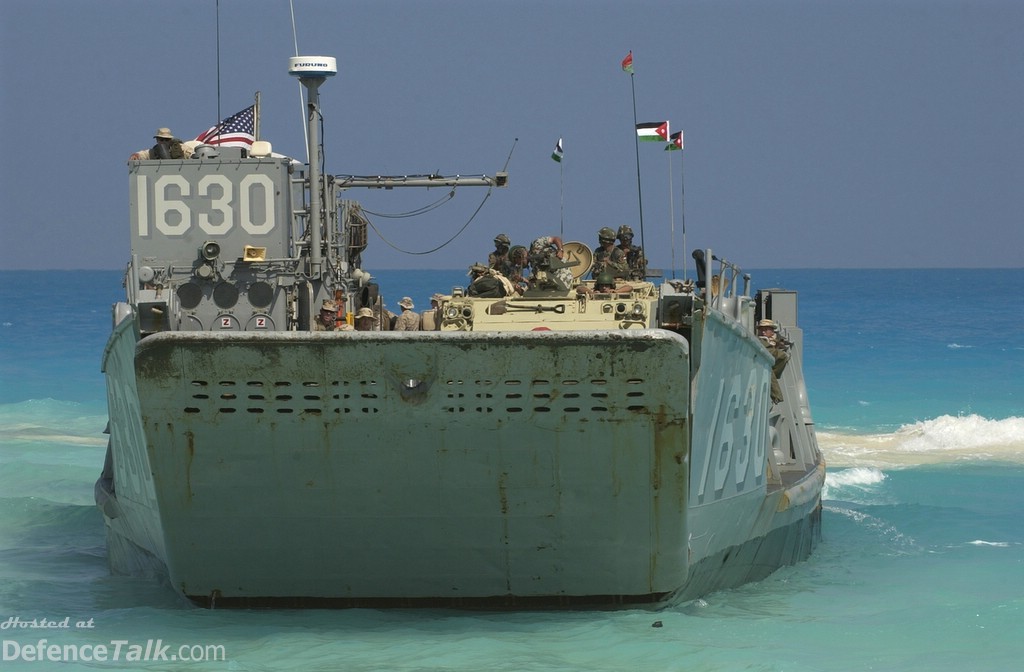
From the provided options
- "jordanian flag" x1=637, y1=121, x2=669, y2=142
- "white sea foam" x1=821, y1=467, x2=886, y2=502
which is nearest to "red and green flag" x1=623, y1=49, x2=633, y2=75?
"jordanian flag" x1=637, y1=121, x2=669, y2=142

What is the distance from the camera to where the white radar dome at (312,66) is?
42.4 ft

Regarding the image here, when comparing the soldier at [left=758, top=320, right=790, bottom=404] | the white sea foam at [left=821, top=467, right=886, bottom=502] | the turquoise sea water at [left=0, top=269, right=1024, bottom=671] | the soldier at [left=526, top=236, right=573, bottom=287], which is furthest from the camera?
the white sea foam at [left=821, top=467, right=886, bottom=502]

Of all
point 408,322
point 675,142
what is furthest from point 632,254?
point 408,322

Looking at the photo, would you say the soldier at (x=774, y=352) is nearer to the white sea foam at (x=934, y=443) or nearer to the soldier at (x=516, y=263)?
the soldier at (x=516, y=263)

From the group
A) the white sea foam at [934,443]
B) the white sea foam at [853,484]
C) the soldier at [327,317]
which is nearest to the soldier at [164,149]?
the soldier at [327,317]

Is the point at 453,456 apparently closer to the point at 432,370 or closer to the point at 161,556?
the point at 432,370

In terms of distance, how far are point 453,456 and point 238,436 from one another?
55.2 inches

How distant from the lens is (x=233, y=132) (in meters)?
15.2

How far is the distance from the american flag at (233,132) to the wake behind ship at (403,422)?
1536mm

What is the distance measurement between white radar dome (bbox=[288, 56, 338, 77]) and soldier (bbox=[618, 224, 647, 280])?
3155mm

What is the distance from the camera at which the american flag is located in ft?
49.4

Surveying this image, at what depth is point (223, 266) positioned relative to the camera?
13.1 m

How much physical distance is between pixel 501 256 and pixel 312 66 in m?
2.54

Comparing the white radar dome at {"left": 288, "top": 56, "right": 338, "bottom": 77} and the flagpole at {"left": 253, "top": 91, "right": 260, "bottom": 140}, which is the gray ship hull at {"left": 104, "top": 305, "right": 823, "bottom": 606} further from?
the flagpole at {"left": 253, "top": 91, "right": 260, "bottom": 140}
